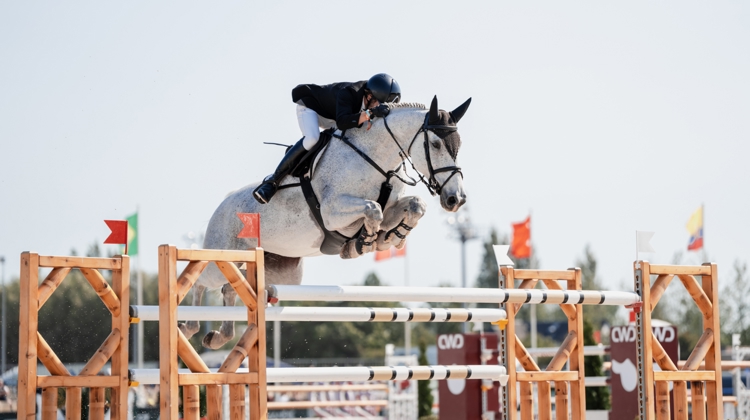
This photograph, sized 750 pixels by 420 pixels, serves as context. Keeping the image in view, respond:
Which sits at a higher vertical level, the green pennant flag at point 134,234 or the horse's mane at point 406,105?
the horse's mane at point 406,105

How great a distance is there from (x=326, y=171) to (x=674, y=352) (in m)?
5.37

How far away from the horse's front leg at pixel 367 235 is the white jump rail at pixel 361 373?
36.3 inches

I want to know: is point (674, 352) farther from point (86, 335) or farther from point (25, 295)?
point (86, 335)

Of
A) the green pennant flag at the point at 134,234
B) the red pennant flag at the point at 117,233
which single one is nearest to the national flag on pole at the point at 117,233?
the red pennant flag at the point at 117,233

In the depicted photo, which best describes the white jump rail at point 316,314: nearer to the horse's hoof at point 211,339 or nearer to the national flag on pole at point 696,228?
the horse's hoof at point 211,339

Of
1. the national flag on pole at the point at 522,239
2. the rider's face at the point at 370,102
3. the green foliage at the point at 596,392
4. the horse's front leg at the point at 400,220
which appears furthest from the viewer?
the national flag on pole at the point at 522,239

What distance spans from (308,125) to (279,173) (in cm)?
38

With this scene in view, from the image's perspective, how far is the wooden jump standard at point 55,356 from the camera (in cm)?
431

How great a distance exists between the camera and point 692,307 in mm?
48281

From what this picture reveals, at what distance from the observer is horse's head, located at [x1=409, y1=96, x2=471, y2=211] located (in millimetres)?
5402

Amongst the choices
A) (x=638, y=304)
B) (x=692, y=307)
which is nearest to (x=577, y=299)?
(x=638, y=304)

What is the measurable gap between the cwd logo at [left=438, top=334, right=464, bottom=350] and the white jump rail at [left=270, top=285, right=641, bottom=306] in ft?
18.8

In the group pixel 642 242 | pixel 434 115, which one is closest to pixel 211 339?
pixel 434 115

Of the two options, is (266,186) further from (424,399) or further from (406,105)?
(424,399)
